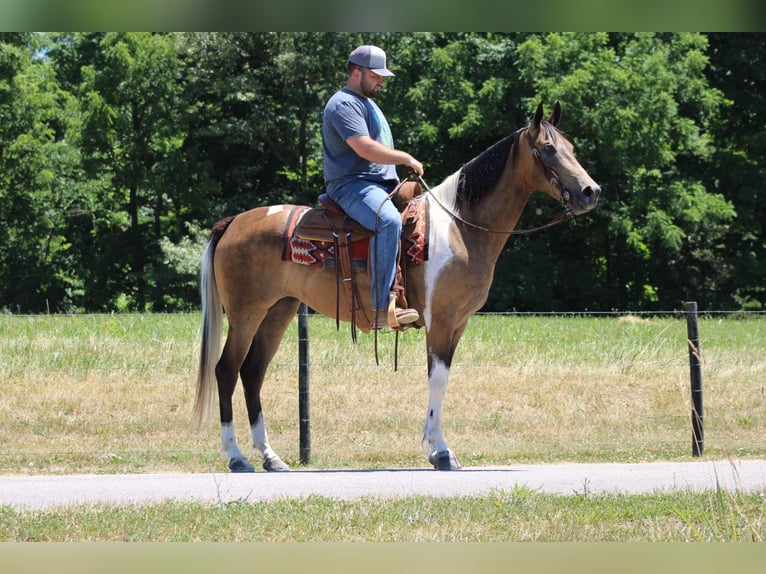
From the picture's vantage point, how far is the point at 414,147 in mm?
33438

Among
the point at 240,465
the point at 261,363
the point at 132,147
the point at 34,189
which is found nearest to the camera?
the point at 240,465

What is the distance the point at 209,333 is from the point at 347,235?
5.26 ft

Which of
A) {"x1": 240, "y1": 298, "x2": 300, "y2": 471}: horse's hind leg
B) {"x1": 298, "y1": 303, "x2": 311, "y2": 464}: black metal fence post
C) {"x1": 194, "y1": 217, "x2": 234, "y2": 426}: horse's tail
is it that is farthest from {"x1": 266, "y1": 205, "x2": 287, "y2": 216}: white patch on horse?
{"x1": 298, "y1": 303, "x2": 311, "y2": 464}: black metal fence post

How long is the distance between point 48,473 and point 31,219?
26.3 m

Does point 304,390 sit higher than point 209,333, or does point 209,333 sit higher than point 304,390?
point 209,333

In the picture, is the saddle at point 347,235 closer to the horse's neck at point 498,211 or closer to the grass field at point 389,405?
the horse's neck at point 498,211

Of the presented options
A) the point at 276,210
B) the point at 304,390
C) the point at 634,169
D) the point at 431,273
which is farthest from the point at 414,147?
the point at 431,273

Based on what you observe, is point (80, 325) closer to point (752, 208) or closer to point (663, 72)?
point (663, 72)

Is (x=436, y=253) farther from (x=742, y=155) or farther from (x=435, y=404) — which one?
(x=742, y=155)

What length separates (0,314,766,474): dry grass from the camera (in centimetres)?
1052

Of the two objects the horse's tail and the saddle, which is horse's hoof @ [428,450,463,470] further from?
the horse's tail

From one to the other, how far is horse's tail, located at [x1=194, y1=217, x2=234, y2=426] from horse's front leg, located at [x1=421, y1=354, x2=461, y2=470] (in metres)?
1.93

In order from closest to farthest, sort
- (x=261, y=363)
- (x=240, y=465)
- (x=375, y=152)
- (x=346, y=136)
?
(x=375, y=152) → (x=346, y=136) → (x=240, y=465) → (x=261, y=363)

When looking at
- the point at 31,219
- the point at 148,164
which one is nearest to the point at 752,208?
the point at 148,164
